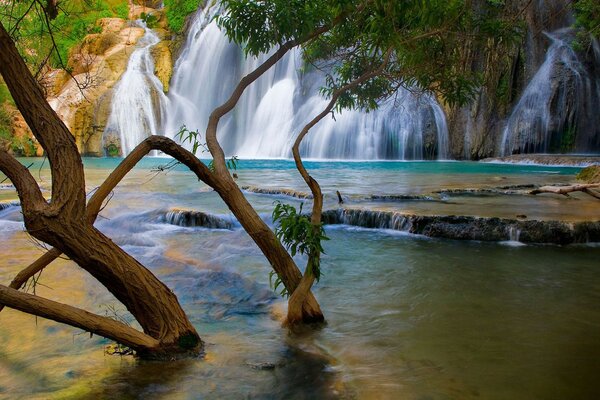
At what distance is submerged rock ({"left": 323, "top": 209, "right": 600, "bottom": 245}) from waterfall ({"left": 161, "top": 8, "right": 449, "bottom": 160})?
12.9 meters

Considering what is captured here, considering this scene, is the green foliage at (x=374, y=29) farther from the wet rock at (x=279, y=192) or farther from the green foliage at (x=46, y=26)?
the wet rock at (x=279, y=192)

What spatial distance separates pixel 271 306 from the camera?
5695 millimetres

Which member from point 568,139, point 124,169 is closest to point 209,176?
point 124,169

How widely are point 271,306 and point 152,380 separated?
216 cm

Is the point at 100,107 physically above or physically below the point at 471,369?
above

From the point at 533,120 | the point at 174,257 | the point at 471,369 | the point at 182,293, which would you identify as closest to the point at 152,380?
the point at 471,369

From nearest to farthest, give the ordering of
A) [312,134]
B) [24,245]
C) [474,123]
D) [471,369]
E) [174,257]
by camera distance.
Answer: [471,369], [174,257], [24,245], [474,123], [312,134]

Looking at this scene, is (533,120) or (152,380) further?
(533,120)

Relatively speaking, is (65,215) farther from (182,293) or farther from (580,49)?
(580,49)

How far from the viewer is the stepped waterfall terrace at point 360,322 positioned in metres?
3.70

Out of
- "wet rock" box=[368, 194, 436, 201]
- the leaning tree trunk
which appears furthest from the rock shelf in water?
the leaning tree trunk

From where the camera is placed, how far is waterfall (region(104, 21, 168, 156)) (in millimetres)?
32375

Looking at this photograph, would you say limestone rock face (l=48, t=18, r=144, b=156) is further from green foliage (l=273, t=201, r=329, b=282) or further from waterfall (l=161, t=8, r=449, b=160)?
green foliage (l=273, t=201, r=329, b=282)

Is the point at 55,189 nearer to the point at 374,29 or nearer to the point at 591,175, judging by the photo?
the point at 374,29
